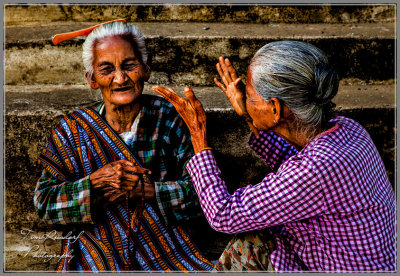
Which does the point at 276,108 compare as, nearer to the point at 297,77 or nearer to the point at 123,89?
the point at 297,77

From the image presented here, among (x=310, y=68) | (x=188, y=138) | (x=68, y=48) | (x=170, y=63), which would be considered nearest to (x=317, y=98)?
(x=310, y=68)

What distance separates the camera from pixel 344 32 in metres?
3.44

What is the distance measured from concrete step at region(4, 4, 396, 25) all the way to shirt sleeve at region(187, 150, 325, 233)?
86.9 inches

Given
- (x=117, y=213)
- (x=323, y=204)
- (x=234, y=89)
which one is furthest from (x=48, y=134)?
(x=323, y=204)

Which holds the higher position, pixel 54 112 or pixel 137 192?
pixel 54 112

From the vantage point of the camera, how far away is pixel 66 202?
85.4 inches

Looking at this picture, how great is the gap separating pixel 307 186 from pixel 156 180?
3.54 feet

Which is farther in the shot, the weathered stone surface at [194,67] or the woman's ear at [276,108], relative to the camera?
the weathered stone surface at [194,67]

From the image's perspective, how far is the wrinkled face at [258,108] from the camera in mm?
1854

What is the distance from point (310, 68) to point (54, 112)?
2009mm

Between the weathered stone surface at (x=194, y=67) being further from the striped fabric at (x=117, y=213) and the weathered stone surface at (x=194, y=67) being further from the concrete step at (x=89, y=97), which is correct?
the striped fabric at (x=117, y=213)

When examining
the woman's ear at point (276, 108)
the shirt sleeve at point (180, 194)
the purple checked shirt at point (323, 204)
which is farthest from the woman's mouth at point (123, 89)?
the woman's ear at point (276, 108)

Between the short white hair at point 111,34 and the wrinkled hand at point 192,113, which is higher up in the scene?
the short white hair at point 111,34

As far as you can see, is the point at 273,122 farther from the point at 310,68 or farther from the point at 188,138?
the point at 188,138
